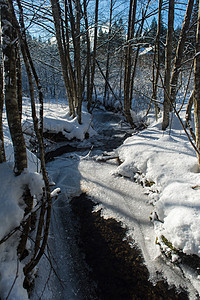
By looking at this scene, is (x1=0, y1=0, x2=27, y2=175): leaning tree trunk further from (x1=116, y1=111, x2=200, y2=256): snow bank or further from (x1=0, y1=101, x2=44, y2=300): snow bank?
(x1=116, y1=111, x2=200, y2=256): snow bank

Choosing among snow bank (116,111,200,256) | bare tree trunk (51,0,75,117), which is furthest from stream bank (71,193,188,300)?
bare tree trunk (51,0,75,117)

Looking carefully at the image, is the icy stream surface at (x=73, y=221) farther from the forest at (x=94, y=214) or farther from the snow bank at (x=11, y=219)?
the snow bank at (x=11, y=219)

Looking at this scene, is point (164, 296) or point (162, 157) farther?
point (162, 157)

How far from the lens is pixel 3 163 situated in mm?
2129

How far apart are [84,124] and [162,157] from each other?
5.37 m

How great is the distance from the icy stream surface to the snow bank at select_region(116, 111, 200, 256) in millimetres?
296

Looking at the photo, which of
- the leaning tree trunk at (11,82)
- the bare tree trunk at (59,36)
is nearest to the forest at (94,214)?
the leaning tree trunk at (11,82)

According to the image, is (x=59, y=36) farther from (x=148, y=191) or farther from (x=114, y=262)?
(x=114, y=262)

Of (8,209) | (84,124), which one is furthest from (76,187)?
(84,124)

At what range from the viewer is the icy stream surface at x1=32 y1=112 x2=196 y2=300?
2.14 meters

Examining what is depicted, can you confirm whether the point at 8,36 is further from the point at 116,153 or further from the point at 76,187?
the point at 116,153

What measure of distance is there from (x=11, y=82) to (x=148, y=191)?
3.30 metres

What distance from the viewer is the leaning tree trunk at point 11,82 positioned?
1.55 m

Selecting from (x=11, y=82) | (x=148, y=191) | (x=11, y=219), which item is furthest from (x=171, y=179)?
(x=11, y=82)
